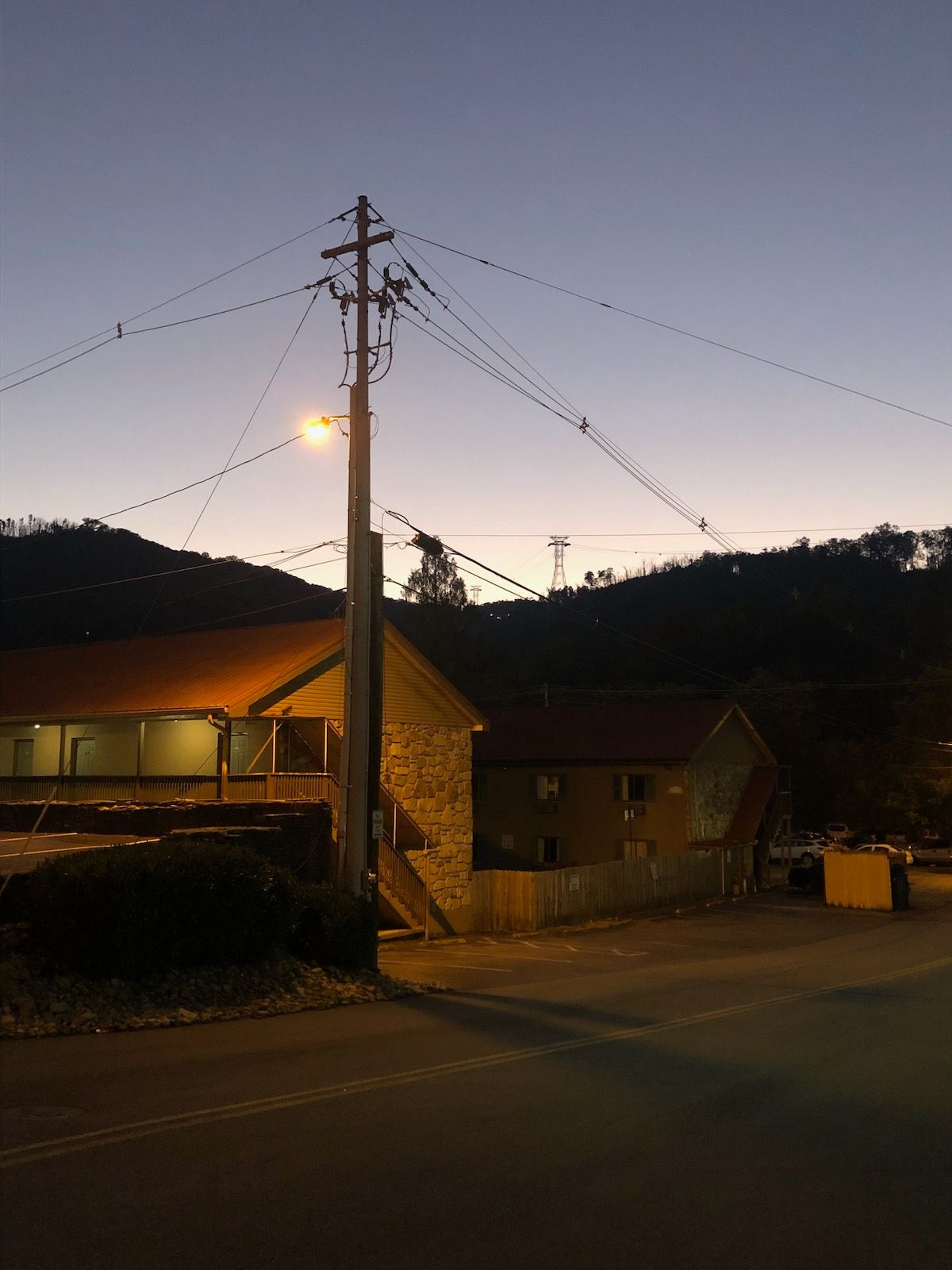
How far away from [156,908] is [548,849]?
34.6 m

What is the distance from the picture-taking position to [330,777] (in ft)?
74.2

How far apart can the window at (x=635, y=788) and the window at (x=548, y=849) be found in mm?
3440

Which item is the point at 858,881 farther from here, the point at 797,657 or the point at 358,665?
the point at 797,657

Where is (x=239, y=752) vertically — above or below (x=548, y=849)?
above

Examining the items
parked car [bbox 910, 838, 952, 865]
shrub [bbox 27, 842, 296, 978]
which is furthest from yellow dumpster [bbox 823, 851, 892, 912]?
shrub [bbox 27, 842, 296, 978]

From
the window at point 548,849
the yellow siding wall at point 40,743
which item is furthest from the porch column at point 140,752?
the window at point 548,849

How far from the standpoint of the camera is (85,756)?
1094 inches

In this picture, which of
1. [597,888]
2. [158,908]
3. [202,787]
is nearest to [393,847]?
[202,787]

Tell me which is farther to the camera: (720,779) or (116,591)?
(116,591)

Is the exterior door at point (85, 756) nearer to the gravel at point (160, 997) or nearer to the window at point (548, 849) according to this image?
the gravel at point (160, 997)

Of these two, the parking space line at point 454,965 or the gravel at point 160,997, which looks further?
the parking space line at point 454,965

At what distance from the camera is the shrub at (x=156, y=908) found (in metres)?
12.0

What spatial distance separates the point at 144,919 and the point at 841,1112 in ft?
24.6

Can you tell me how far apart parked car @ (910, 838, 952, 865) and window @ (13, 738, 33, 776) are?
4387 cm
